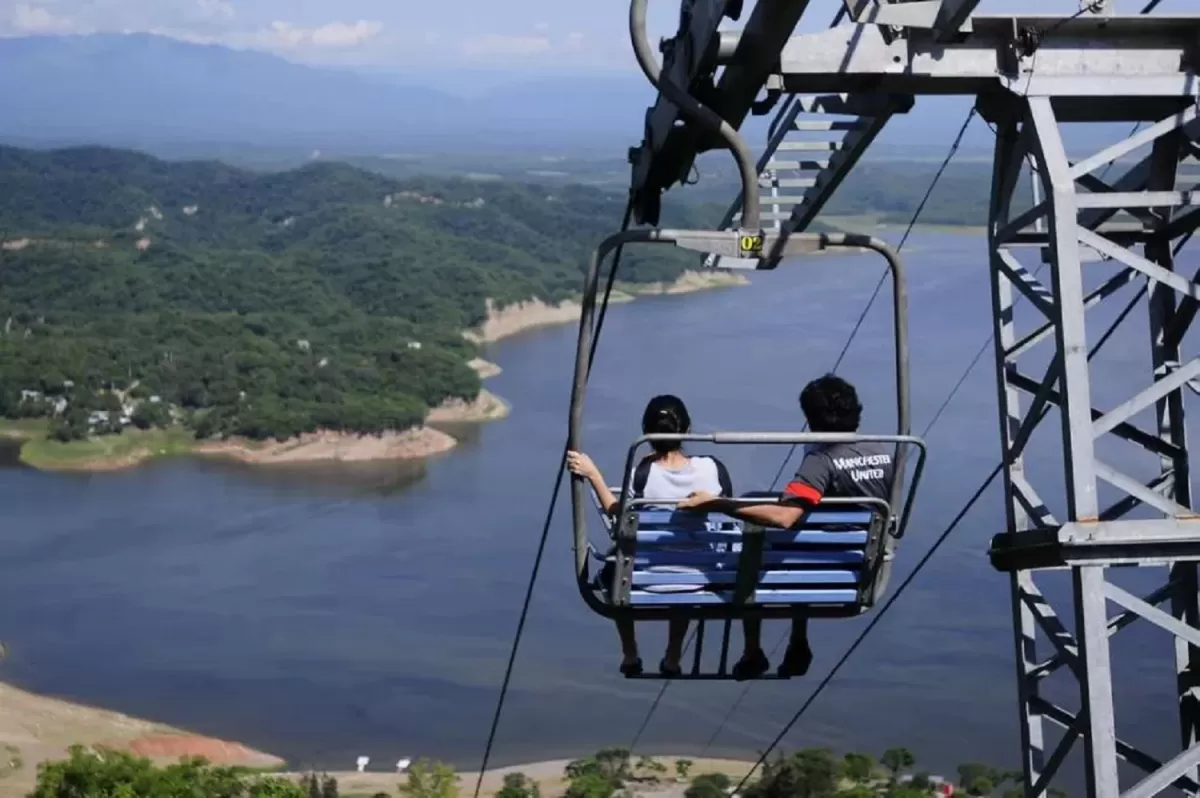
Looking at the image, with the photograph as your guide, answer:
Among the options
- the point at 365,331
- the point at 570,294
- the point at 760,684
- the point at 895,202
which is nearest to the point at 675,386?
the point at 760,684

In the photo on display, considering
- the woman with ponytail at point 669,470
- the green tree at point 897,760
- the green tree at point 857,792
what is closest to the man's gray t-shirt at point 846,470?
the woman with ponytail at point 669,470

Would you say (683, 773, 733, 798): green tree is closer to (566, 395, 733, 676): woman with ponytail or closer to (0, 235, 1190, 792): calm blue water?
(0, 235, 1190, 792): calm blue water

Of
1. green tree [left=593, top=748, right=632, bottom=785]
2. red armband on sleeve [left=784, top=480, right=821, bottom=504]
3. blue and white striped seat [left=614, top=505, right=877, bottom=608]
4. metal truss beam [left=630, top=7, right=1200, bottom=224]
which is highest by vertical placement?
metal truss beam [left=630, top=7, right=1200, bottom=224]

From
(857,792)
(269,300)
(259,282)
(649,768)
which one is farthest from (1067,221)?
(259,282)

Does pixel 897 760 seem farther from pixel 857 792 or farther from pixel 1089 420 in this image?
pixel 1089 420

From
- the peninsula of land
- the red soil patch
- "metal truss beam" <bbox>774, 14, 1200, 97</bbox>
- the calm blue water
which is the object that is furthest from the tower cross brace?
the peninsula of land

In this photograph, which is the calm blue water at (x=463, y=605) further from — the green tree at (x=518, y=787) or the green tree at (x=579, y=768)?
the green tree at (x=518, y=787)
